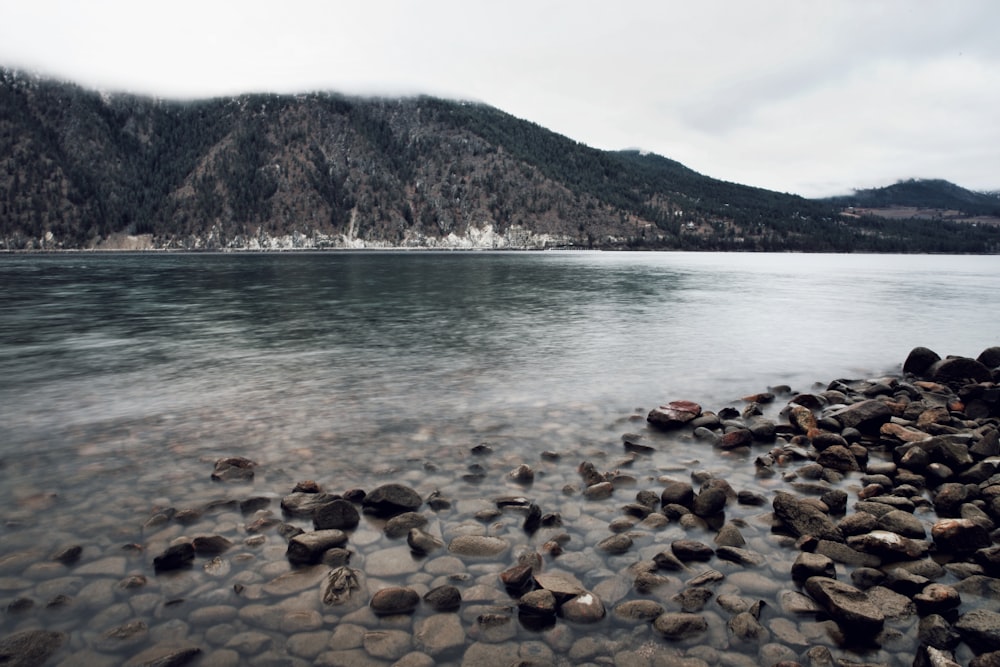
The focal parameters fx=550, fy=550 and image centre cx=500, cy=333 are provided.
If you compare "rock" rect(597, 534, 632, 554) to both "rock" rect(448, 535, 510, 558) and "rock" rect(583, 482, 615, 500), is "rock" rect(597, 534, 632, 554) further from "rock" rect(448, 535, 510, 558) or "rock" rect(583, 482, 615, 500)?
"rock" rect(583, 482, 615, 500)

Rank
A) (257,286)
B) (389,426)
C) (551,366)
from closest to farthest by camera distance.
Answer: (389,426) → (551,366) → (257,286)

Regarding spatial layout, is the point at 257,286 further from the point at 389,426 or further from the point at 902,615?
the point at 902,615

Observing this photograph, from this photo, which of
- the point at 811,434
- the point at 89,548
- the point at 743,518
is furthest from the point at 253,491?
the point at 811,434

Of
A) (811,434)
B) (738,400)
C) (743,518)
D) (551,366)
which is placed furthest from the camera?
(551,366)

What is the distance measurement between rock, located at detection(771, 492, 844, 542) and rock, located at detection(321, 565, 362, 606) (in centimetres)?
710

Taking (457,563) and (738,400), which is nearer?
(457,563)

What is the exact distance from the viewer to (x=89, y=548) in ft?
28.7

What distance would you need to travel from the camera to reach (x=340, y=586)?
7.67 meters

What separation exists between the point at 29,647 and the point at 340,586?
354cm

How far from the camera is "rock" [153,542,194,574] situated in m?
8.16

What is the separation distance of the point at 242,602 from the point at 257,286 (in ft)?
228

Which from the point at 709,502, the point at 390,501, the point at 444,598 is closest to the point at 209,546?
the point at 390,501

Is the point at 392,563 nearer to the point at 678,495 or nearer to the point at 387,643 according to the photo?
the point at 387,643

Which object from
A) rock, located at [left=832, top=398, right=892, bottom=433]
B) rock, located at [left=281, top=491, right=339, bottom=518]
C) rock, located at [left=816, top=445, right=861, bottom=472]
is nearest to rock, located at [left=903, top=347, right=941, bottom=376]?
rock, located at [left=832, top=398, right=892, bottom=433]
